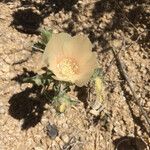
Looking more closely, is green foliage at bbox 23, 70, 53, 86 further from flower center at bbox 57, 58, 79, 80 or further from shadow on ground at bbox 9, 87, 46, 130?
shadow on ground at bbox 9, 87, 46, 130

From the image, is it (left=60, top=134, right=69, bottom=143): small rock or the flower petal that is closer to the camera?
the flower petal

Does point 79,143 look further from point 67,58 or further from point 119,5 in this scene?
point 119,5

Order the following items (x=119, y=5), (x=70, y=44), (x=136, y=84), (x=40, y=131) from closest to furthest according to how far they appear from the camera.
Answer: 1. (x=70, y=44)
2. (x=40, y=131)
3. (x=136, y=84)
4. (x=119, y=5)

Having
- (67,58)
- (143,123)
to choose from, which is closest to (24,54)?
(67,58)

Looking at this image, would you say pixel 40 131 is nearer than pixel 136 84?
Yes

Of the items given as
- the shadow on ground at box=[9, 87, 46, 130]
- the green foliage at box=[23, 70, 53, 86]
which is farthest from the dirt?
the green foliage at box=[23, 70, 53, 86]

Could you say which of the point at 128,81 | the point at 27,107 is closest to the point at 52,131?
the point at 27,107

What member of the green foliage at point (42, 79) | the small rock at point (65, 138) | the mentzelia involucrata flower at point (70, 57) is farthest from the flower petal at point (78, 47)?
the small rock at point (65, 138)

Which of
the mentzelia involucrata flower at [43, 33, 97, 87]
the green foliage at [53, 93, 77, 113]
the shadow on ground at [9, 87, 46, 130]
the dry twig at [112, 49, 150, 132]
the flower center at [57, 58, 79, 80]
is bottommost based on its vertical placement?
the shadow on ground at [9, 87, 46, 130]
